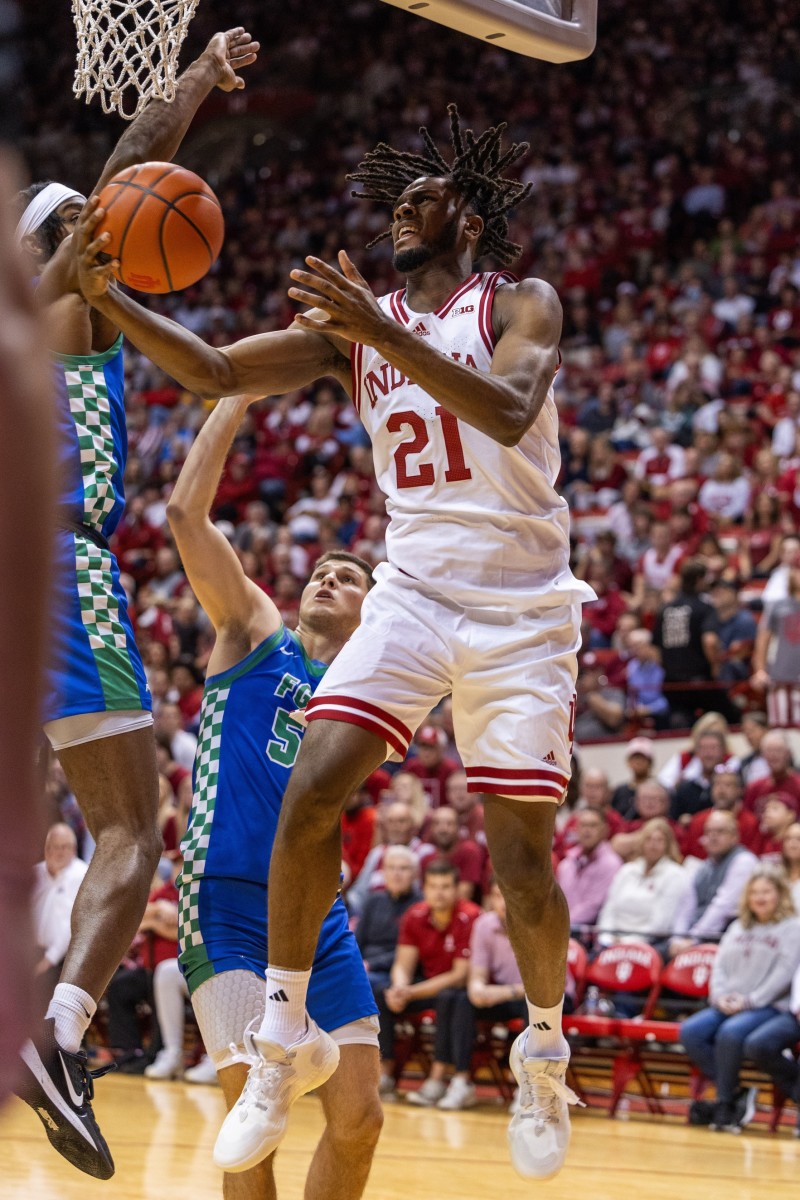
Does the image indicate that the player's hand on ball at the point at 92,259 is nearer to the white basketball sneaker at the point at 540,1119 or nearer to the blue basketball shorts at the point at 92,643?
the blue basketball shorts at the point at 92,643

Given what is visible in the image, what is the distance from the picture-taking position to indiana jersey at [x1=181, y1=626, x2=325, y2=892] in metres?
5.02

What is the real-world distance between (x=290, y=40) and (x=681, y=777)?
19518 millimetres

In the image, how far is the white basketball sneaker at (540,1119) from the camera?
448 centimetres

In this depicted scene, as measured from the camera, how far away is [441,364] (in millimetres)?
4043

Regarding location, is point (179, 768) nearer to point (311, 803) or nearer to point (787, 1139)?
point (787, 1139)

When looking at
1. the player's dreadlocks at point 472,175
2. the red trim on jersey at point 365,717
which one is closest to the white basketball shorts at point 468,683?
the red trim on jersey at point 365,717

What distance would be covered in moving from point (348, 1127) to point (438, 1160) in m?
3.77

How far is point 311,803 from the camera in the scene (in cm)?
414

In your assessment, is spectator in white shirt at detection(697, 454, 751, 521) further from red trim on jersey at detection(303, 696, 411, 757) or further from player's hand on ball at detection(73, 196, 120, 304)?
player's hand on ball at detection(73, 196, 120, 304)

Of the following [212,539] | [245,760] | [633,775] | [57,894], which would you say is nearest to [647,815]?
[633,775]

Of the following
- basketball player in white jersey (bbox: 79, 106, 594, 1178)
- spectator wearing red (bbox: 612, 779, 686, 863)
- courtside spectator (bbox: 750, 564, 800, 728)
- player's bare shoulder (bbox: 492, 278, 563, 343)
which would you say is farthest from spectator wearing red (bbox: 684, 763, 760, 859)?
player's bare shoulder (bbox: 492, 278, 563, 343)

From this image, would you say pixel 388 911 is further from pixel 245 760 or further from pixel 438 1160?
pixel 245 760

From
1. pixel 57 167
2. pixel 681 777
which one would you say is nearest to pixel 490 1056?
pixel 681 777

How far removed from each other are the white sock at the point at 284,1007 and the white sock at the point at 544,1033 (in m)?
0.79
